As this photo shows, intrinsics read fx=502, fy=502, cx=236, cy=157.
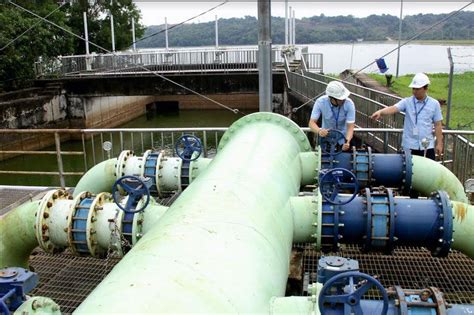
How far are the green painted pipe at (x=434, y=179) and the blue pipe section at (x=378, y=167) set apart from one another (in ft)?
0.28

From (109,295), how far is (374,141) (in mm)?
8892

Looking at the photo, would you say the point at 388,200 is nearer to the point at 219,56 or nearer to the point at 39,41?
the point at 219,56

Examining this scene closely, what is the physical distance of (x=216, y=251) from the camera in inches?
93.4

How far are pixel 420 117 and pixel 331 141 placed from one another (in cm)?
118

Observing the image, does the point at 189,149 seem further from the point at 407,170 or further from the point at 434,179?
the point at 434,179

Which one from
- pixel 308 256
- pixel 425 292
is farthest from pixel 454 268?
pixel 425 292

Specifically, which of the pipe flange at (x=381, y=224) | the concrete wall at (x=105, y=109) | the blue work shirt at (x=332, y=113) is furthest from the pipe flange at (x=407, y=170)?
the concrete wall at (x=105, y=109)

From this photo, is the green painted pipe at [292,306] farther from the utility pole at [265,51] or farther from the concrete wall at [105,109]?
the concrete wall at [105,109]

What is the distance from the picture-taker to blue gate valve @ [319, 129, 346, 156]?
568 cm

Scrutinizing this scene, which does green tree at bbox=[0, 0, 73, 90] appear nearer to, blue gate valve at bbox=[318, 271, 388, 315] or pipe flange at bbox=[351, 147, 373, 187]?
pipe flange at bbox=[351, 147, 373, 187]

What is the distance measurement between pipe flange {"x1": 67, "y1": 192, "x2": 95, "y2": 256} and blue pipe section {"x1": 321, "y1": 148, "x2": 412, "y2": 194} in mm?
2686

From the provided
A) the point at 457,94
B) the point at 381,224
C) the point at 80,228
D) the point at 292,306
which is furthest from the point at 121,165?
the point at 457,94

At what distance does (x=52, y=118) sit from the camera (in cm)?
2350

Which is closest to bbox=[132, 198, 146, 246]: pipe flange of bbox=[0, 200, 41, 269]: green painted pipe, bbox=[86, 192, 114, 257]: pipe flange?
bbox=[86, 192, 114, 257]: pipe flange
